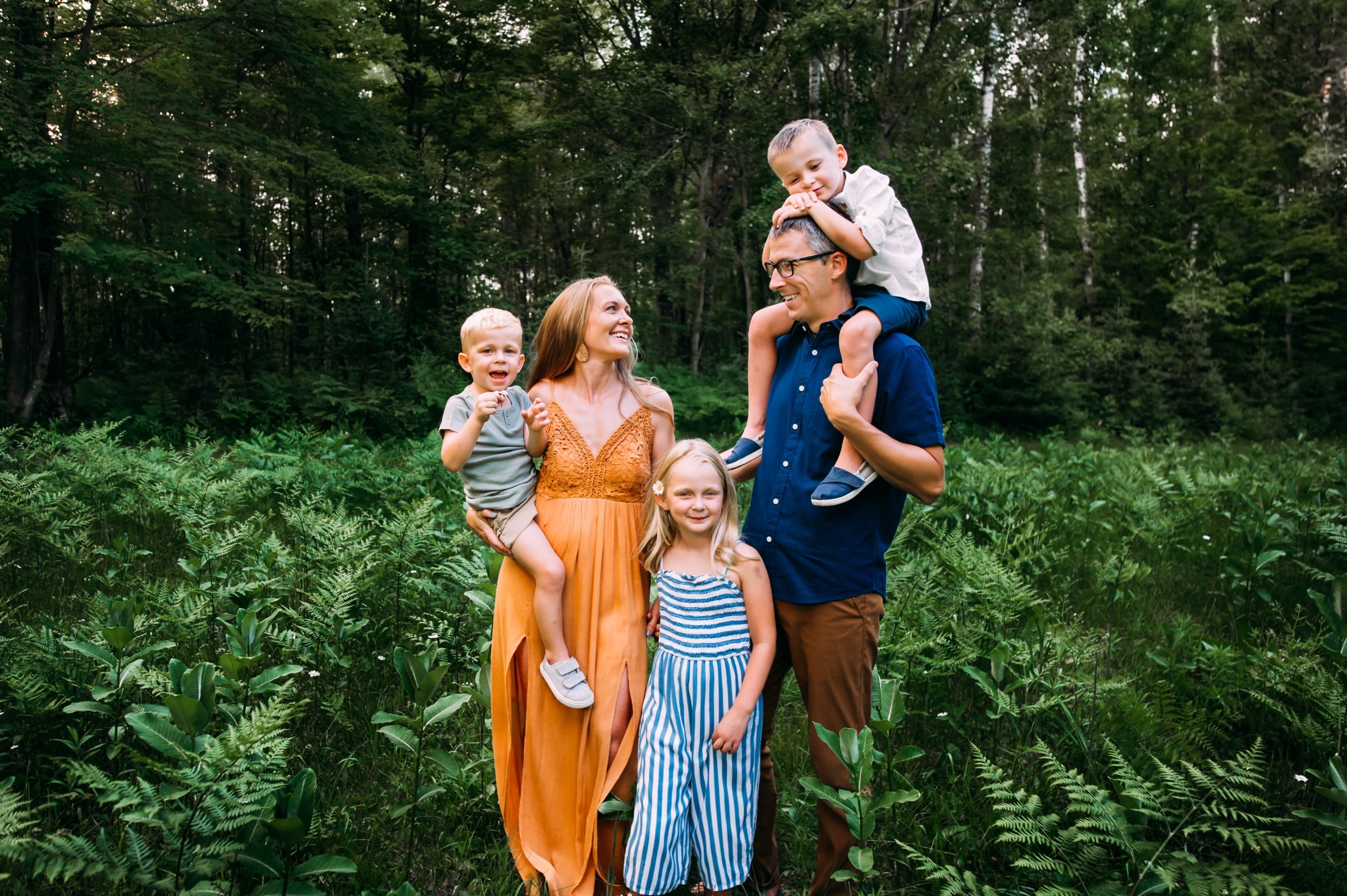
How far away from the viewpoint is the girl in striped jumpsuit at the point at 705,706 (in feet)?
8.17

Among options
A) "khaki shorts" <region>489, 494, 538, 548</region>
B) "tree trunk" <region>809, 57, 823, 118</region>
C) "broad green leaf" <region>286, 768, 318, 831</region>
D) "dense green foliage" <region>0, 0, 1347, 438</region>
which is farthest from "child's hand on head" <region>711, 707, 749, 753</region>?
"tree trunk" <region>809, 57, 823, 118</region>

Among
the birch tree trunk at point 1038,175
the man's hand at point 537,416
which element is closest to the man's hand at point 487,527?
the man's hand at point 537,416

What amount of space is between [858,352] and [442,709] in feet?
5.54

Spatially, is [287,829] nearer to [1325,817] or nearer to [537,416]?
[537,416]

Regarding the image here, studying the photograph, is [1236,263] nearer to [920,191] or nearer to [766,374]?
[920,191]

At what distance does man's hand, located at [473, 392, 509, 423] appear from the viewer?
8.43ft

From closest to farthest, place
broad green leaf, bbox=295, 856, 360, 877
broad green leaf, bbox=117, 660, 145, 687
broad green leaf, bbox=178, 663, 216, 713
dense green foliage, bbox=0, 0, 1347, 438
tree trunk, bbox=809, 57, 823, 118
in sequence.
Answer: broad green leaf, bbox=295, 856, 360, 877, broad green leaf, bbox=178, 663, 216, 713, broad green leaf, bbox=117, 660, 145, 687, dense green foliage, bbox=0, 0, 1347, 438, tree trunk, bbox=809, 57, 823, 118

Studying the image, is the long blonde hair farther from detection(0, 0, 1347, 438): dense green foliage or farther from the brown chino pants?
detection(0, 0, 1347, 438): dense green foliage

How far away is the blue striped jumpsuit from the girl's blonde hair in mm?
97

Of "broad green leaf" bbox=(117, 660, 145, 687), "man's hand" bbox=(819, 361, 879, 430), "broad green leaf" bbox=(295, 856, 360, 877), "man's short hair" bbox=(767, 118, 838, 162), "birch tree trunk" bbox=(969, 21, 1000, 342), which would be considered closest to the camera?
"broad green leaf" bbox=(295, 856, 360, 877)

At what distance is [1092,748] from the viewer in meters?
3.44

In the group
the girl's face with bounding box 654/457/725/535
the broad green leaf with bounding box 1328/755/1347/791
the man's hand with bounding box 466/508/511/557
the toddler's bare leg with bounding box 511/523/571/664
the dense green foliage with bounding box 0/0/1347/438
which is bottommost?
the broad green leaf with bounding box 1328/755/1347/791

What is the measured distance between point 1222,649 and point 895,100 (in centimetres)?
1678

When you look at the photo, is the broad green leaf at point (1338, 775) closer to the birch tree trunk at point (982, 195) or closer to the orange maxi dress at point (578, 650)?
the orange maxi dress at point (578, 650)
